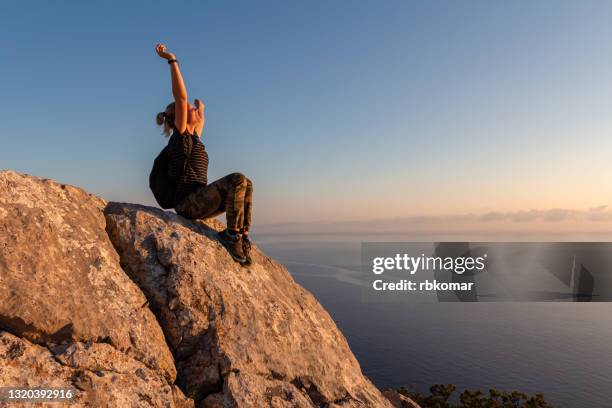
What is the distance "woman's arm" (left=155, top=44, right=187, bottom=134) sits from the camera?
8156mm

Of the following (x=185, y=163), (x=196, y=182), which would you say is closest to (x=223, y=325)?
(x=196, y=182)

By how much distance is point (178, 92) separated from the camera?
835cm

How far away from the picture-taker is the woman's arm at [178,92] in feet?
26.8

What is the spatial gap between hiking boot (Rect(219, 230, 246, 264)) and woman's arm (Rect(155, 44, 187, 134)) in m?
2.66

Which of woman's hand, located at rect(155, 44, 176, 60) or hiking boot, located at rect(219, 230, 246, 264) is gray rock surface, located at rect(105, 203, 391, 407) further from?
woman's hand, located at rect(155, 44, 176, 60)

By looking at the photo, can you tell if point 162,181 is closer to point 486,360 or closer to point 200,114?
point 200,114

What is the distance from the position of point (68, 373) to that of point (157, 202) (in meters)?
4.91

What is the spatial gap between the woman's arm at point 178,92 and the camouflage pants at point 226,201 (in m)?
1.59

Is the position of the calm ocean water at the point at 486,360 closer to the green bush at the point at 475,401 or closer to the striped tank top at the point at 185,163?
the green bush at the point at 475,401

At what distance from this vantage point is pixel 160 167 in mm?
9094

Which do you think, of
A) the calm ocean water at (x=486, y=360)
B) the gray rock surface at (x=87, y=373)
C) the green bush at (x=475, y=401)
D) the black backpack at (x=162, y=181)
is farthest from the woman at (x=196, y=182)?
the calm ocean water at (x=486, y=360)

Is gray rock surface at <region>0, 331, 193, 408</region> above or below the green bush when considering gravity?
above

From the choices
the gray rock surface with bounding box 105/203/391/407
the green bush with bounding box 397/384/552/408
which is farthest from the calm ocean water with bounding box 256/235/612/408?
the gray rock surface with bounding box 105/203/391/407

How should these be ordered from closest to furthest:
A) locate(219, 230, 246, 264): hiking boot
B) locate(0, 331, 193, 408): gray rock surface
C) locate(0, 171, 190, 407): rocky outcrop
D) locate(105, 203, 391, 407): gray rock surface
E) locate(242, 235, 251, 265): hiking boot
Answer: locate(0, 331, 193, 408): gray rock surface, locate(0, 171, 190, 407): rocky outcrop, locate(105, 203, 391, 407): gray rock surface, locate(219, 230, 246, 264): hiking boot, locate(242, 235, 251, 265): hiking boot
